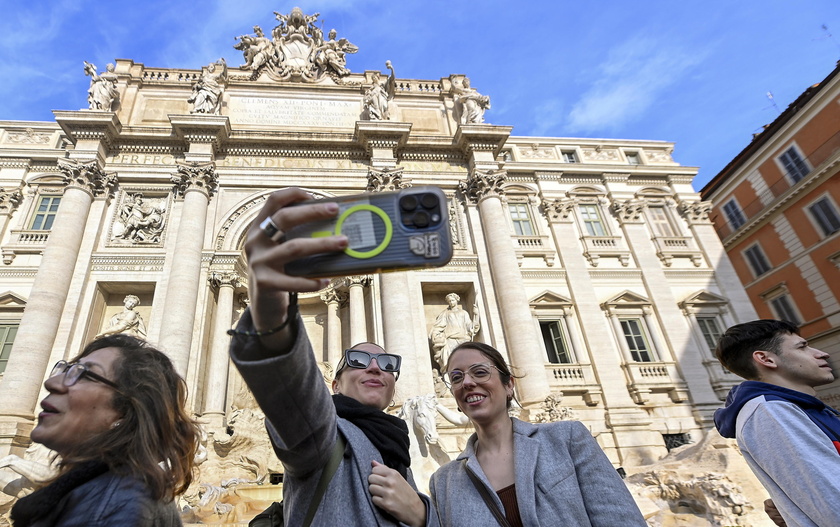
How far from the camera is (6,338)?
12.5 metres

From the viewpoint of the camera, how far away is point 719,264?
17.2 metres

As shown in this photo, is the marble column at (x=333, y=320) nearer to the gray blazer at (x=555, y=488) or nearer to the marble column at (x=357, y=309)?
the marble column at (x=357, y=309)

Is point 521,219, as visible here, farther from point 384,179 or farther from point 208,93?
point 208,93

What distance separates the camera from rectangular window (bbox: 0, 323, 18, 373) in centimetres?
1227

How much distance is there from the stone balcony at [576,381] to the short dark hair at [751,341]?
36.4ft

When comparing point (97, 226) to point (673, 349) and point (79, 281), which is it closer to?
point (79, 281)

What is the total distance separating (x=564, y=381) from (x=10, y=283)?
1704 cm

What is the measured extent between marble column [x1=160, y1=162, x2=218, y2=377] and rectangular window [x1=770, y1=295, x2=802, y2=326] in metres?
25.1

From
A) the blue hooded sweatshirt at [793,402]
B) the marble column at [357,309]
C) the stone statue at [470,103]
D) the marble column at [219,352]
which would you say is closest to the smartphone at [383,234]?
the blue hooded sweatshirt at [793,402]

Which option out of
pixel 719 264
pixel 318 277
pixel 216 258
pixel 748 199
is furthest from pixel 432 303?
pixel 748 199

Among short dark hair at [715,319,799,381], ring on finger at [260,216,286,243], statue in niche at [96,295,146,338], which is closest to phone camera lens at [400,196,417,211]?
ring on finger at [260,216,286,243]

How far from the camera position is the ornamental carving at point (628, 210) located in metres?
17.6

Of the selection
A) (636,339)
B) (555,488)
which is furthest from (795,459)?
(636,339)

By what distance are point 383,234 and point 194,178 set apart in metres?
14.8
